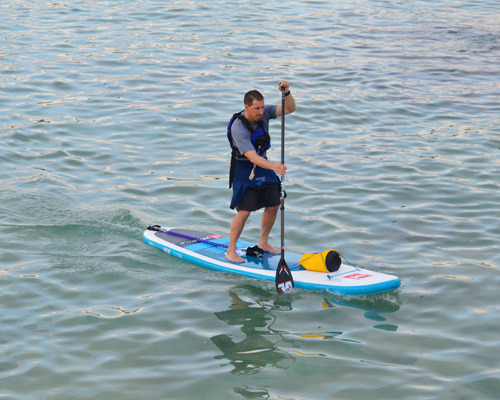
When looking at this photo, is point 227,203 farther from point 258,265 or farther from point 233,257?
point 258,265

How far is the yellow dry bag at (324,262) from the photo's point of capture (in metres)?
8.37

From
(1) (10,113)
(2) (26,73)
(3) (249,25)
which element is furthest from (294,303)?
(3) (249,25)

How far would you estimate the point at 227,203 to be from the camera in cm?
1082

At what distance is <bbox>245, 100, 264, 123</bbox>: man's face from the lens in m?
8.32

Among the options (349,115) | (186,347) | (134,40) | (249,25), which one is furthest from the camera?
(249,25)

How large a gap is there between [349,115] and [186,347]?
27.4 feet

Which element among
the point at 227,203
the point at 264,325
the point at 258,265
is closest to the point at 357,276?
the point at 258,265

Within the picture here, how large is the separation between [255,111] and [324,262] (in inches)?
75.6

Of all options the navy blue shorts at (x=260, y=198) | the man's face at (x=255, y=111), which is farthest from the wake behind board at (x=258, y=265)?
the man's face at (x=255, y=111)

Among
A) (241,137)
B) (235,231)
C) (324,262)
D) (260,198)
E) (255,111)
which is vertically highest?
(255,111)

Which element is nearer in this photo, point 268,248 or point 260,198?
point 260,198

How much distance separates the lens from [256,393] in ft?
20.7

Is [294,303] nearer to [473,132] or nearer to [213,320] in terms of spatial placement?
[213,320]

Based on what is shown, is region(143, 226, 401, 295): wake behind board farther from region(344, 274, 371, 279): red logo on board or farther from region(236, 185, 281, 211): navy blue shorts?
region(236, 185, 281, 211): navy blue shorts
